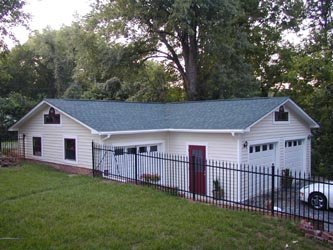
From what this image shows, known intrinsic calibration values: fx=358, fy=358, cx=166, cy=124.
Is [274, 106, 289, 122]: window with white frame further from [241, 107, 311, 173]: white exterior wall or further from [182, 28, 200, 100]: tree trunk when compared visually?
[182, 28, 200, 100]: tree trunk

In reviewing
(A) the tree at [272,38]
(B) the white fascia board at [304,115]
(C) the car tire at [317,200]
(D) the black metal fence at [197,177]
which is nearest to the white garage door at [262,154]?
(D) the black metal fence at [197,177]

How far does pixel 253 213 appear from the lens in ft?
31.6

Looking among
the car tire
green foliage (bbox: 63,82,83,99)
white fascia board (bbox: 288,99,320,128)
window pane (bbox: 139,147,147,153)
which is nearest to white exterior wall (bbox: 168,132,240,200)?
window pane (bbox: 139,147,147,153)

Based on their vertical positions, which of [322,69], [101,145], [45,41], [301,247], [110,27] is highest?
[45,41]

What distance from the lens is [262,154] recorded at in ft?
54.2

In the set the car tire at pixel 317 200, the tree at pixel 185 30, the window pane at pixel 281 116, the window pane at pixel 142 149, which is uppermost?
the tree at pixel 185 30

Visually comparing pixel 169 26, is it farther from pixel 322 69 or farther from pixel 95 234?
pixel 95 234

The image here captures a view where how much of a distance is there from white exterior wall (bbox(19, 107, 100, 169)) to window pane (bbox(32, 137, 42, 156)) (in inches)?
7.3

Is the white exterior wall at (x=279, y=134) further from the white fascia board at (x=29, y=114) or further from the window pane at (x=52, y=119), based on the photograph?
the white fascia board at (x=29, y=114)

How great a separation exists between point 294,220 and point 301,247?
1748mm

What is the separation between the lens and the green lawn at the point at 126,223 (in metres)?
6.97

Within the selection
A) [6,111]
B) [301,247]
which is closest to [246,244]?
[301,247]

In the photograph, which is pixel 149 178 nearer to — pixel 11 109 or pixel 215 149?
pixel 215 149

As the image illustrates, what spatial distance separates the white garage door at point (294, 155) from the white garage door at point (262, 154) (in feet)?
4.08
